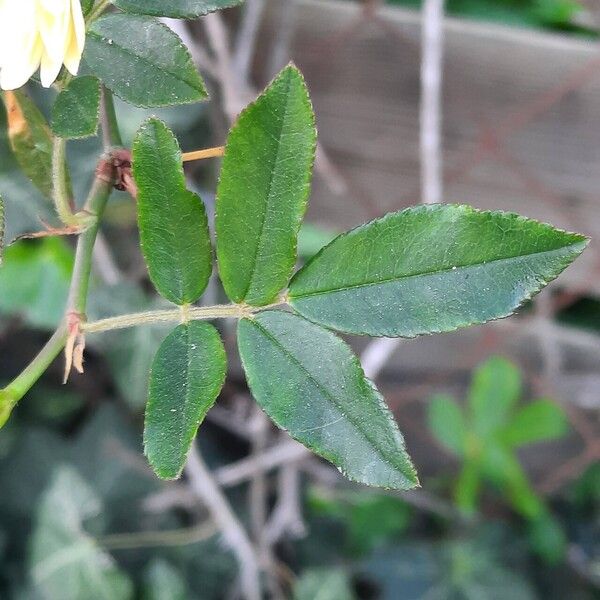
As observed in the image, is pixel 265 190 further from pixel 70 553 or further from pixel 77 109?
pixel 70 553

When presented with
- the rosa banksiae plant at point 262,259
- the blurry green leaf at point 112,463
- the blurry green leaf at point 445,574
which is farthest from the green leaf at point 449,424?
the rosa banksiae plant at point 262,259

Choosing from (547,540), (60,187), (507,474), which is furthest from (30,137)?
(547,540)

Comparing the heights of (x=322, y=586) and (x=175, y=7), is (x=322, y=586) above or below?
below

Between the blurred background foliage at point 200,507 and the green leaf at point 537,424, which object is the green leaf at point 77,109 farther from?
the green leaf at point 537,424

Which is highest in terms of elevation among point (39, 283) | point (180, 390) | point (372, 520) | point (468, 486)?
point (180, 390)

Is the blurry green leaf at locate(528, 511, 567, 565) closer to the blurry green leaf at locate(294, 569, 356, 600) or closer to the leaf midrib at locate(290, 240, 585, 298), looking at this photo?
the blurry green leaf at locate(294, 569, 356, 600)

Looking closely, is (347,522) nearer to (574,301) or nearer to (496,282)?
(574,301)
